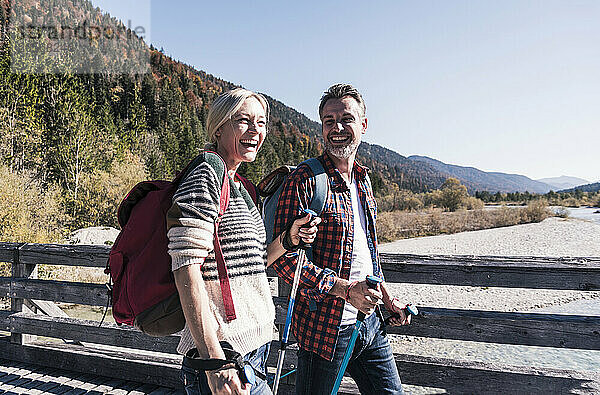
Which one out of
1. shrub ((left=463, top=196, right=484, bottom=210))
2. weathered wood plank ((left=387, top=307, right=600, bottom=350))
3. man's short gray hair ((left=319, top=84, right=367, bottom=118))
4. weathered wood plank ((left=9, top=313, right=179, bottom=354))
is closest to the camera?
man's short gray hair ((left=319, top=84, right=367, bottom=118))

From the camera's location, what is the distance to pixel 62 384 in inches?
149

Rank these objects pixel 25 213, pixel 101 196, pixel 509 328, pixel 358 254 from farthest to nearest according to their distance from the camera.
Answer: pixel 101 196
pixel 25 213
pixel 509 328
pixel 358 254

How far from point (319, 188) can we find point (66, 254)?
2.70 metres

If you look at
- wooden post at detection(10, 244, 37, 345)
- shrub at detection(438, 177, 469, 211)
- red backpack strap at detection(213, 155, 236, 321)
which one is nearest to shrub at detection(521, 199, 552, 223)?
shrub at detection(438, 177, 469, 211)

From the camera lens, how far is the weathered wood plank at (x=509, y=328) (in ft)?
Result: 8.71

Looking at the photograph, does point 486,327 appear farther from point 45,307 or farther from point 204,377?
point 45,307

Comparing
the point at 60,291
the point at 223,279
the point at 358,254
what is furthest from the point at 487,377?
the point at 60,291

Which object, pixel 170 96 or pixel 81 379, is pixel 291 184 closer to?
pixel 81 379

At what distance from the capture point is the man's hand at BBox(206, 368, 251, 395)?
1.48 meters

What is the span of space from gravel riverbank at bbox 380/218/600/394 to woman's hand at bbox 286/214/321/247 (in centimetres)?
347

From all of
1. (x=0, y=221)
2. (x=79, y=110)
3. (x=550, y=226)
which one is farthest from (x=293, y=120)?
(x=0, y=221)

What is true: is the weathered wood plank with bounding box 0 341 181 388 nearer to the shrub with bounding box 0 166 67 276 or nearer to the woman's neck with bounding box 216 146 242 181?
the woman's neck with bounding box 216 146 242 181

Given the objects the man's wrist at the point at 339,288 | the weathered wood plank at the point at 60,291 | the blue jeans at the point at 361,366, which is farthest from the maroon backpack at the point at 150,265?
the weathered wood plank at the point at 60,291

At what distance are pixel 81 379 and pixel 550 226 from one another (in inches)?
1887
